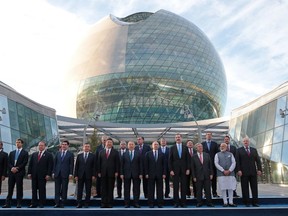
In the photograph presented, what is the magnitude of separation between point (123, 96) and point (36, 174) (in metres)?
26.6

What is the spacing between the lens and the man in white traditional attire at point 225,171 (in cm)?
715

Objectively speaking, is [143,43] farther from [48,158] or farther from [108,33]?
[48,158]

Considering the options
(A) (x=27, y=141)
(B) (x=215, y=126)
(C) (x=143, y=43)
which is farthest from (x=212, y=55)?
(A) (x=27, y=141)

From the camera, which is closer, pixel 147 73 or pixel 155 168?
pixel 155 168

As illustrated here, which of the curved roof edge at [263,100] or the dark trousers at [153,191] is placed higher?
the curved roof edge at [263,100]

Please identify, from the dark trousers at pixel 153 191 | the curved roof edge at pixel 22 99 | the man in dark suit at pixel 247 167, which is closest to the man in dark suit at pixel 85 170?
the dark trousers at pixel 153 191

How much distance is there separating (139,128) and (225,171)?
20448 mm

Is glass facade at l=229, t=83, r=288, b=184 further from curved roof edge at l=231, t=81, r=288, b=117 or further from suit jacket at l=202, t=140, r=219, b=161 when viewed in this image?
suit jacket at l=202, t=140, r=219, b=161

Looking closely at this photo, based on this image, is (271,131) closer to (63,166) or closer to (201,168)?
(201,168)

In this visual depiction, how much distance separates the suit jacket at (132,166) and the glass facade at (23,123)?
369 inches

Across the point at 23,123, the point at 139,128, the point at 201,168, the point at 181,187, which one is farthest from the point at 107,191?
the point at 139,128

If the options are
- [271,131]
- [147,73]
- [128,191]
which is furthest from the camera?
[147,73]

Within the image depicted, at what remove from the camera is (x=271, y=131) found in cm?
1764

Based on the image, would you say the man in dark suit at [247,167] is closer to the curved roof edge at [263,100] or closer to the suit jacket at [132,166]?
the suit jacket at [132,166]
